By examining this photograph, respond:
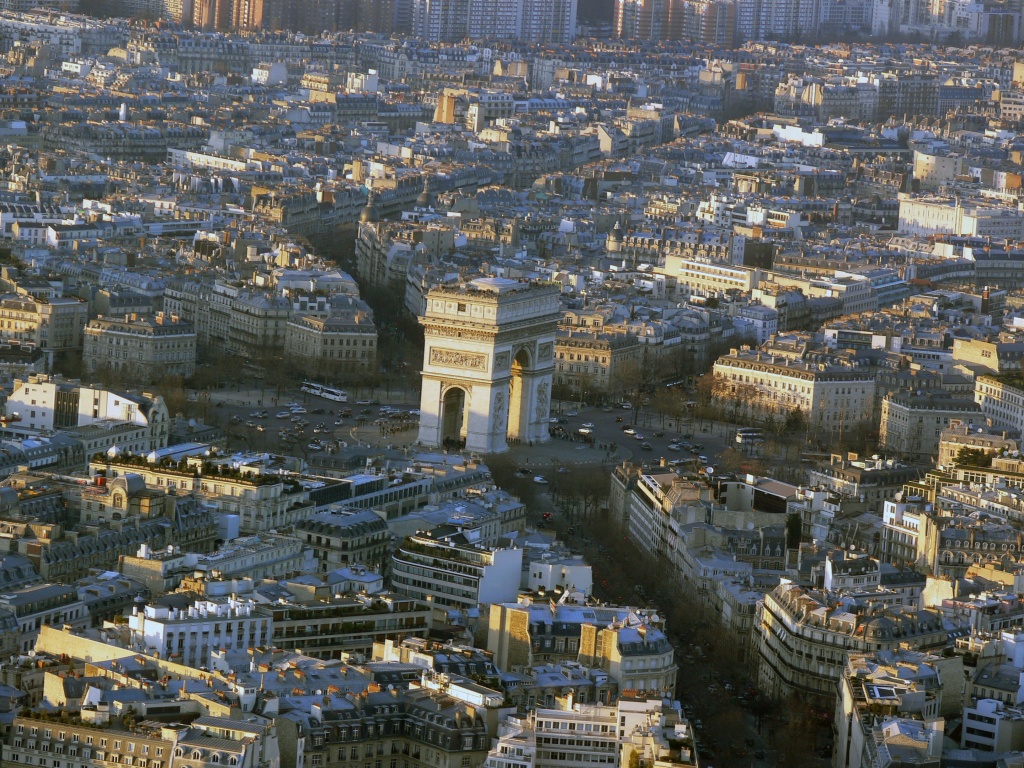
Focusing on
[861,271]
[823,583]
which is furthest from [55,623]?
[861,271]

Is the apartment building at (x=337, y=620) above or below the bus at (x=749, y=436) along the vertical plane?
above

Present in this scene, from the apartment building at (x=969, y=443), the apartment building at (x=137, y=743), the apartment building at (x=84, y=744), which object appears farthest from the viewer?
the apartment building at (x=969, y=443)

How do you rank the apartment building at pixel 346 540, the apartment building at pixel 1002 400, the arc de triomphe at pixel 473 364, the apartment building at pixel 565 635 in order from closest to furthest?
the apartment building at pixel 565 635, the apartment building at pixel 346 540, the arc de triomphe at pixel 473 364, the apartment building at pixel 1002 400

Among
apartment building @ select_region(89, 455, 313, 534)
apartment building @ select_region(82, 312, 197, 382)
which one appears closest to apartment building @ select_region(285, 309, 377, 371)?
apartment building @ select_region(82, 312, 197, 382)

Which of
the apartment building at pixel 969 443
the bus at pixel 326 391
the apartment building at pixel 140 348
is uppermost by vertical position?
the apartment building at pixel 969 443

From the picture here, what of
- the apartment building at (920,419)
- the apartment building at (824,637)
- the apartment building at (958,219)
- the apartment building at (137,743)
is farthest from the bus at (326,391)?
the apartment building at (958,219)

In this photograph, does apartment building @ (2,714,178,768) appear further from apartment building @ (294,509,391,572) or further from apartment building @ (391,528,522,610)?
apartment building @ (294,509,391,572)

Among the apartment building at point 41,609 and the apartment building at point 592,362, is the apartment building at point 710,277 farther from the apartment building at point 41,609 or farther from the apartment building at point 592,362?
the apartment building at point 41,609

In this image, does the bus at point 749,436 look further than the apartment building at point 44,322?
No
